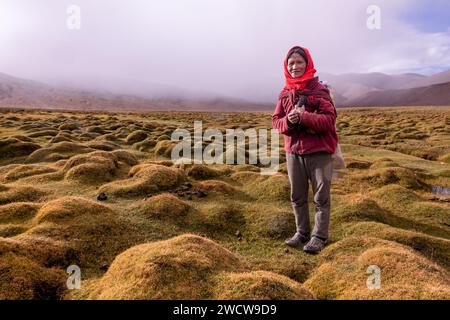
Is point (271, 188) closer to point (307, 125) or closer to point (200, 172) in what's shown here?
point (200, 172)

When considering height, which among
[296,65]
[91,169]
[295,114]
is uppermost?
[296,65]

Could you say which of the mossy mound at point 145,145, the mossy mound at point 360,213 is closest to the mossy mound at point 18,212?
the mossy mound at point 360,213

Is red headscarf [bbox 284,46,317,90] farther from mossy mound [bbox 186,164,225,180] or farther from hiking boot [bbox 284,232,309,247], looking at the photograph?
mossy mound [bbox 186,164,225,180]

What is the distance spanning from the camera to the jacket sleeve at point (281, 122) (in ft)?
27.7

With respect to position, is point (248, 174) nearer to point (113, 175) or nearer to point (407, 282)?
point (113, 175)

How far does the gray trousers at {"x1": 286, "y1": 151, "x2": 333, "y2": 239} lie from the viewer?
856cm

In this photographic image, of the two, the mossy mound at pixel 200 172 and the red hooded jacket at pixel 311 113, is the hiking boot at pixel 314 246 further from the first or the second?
the mossy mound at pixel 200 172

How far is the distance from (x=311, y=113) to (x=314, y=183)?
1876 mm

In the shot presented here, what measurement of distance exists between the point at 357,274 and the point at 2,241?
7876 mm

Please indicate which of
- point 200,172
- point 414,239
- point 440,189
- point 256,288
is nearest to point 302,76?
point 256,288

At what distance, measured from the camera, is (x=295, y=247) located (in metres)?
9.73

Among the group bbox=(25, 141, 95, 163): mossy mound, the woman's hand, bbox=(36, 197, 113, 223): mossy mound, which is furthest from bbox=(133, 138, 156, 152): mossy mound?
the woman's hand

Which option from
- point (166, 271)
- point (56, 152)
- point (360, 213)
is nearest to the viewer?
point (166, 271)

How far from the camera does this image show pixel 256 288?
5.75 meters
